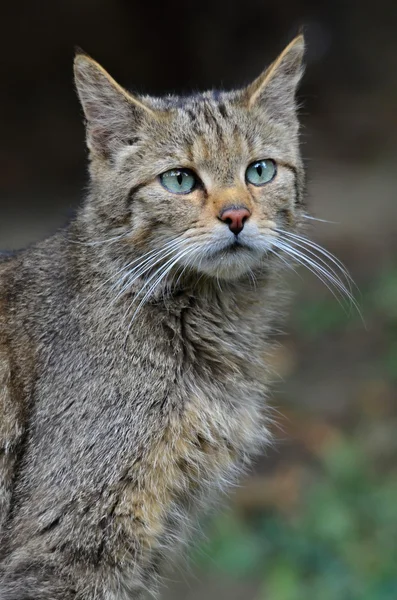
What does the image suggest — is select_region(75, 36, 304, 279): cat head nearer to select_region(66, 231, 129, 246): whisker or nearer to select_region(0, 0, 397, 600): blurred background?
select_region(66, 231, 129, 246): whisker

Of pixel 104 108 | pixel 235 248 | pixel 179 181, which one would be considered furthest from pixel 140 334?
pixel 104 108

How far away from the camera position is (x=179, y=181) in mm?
3924

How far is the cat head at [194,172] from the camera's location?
150 inches

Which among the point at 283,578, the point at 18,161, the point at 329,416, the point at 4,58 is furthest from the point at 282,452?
the point at 4,58

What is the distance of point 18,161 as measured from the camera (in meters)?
12.5

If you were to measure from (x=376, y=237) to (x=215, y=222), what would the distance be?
7102mm

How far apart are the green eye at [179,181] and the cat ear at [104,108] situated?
0.28 metres

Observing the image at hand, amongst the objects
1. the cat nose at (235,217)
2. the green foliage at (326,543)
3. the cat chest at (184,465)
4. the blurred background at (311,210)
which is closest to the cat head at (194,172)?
the cat nose at (235,217)

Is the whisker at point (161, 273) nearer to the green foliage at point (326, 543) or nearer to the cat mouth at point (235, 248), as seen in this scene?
the cat mouth at point (235, 248)

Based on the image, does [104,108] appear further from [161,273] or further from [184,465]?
[184,465]

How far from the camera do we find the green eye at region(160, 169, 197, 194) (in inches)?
154

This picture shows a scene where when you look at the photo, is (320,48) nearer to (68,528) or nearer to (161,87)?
(161,87)

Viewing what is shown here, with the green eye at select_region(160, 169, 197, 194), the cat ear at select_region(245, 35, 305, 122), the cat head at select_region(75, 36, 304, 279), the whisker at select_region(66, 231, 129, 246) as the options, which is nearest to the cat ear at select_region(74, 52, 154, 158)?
the cat head at select_region(75, 36, 304, 279)

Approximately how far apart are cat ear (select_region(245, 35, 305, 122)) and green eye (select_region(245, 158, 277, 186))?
0.30m
